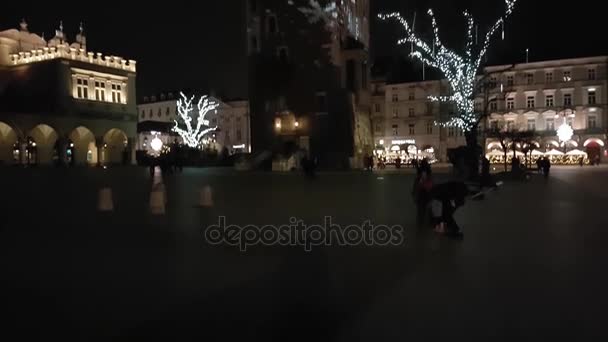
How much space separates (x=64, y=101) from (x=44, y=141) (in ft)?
17.9

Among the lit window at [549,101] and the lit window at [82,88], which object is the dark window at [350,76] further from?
the lit window at [82,88]

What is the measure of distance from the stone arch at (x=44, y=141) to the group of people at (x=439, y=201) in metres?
58.3

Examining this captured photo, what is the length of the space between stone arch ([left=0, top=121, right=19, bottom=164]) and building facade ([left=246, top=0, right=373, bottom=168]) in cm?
2825

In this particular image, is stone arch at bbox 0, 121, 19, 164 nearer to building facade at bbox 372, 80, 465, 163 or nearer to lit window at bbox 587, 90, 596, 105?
building facade at bbox 372, 80, 465, 163

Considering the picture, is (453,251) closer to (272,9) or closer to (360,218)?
(360,218)

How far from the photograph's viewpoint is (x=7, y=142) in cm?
5688

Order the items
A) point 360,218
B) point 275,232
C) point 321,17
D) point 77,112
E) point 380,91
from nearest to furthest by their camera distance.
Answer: point 275,232 < point 360,218 < point 321,17 < point 77,112 < point 380,91

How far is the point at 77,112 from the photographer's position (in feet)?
208

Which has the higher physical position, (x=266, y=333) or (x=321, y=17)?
(x=321, y=17)

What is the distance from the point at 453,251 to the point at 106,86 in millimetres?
67499

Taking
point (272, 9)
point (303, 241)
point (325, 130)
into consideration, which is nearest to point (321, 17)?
point (272, 9)

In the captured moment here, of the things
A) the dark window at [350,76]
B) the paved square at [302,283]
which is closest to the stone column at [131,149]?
the dark window at [350,76]

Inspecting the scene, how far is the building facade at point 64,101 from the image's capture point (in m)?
59.2
